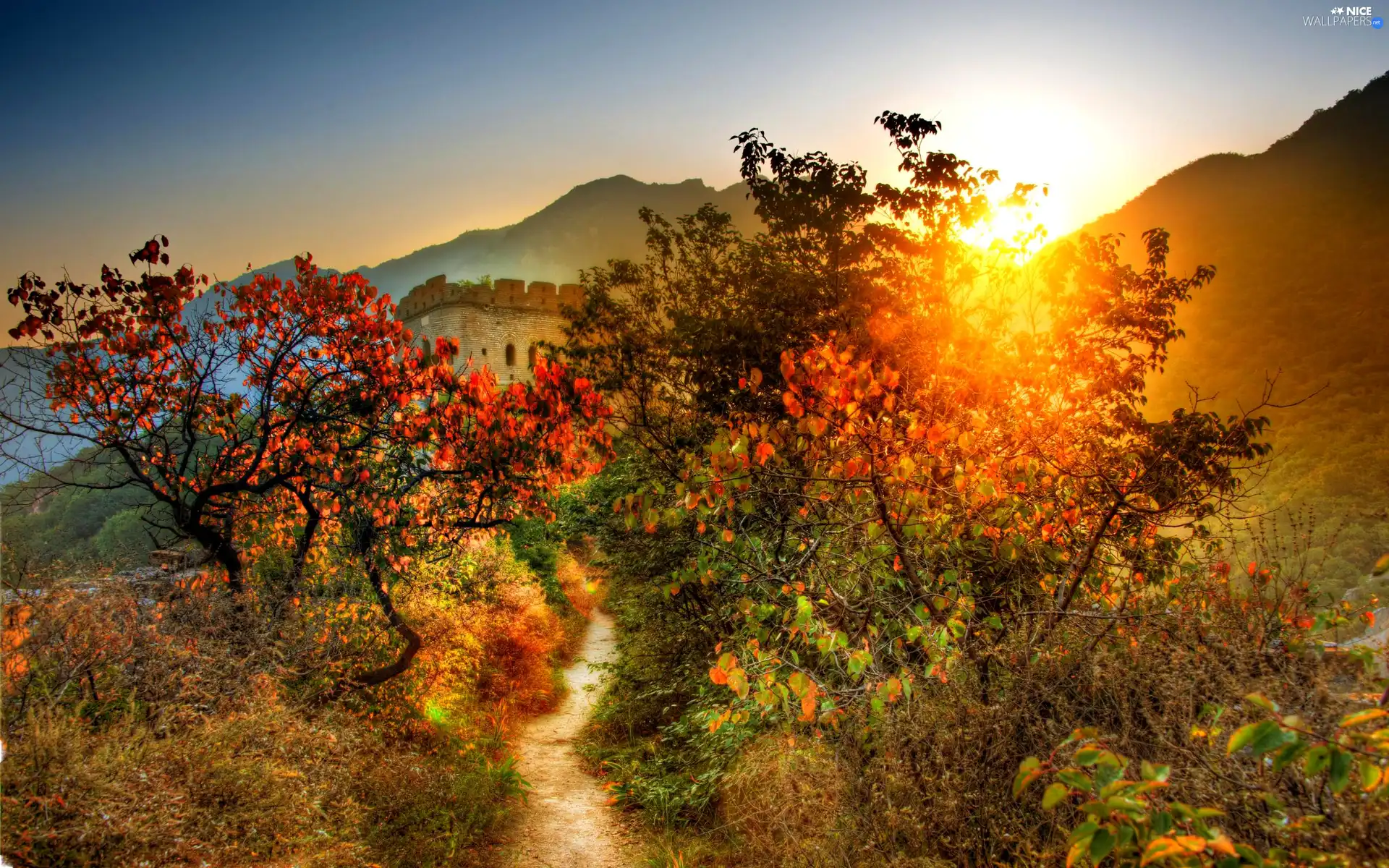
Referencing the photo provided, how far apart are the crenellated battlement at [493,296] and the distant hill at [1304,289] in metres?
24.2

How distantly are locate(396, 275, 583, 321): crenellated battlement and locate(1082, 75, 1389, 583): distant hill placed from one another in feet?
79.3

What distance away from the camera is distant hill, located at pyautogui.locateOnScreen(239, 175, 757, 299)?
2480 cm

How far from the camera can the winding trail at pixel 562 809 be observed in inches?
257

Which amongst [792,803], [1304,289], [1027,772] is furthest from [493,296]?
[1027,772]

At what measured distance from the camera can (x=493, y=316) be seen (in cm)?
3456

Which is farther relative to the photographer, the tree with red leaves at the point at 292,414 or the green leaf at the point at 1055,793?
the tree with red leaves at the point at 292,414

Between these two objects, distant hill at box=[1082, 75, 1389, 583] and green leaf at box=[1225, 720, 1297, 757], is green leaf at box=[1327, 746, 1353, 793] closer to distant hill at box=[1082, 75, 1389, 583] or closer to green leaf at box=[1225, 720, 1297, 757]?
green leaf at box=[1225, 720, 1297, 757]

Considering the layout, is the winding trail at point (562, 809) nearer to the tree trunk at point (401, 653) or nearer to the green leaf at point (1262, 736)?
the tree trunk at point (401, 653)

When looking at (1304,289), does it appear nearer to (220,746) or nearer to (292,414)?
(292,414)

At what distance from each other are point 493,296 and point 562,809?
3017 centimetres

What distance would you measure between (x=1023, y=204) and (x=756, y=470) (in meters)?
5.82

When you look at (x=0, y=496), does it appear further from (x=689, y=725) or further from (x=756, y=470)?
(x=689, y=725)

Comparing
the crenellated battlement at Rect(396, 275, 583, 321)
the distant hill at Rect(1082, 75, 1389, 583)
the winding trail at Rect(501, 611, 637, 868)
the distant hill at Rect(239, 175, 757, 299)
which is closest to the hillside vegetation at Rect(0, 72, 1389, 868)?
the distant hill at Rect(1082, 75, 1389, 583)

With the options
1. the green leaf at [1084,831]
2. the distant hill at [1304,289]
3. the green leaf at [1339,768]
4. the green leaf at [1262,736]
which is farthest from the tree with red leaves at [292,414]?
the distant hill at [1304,289]
